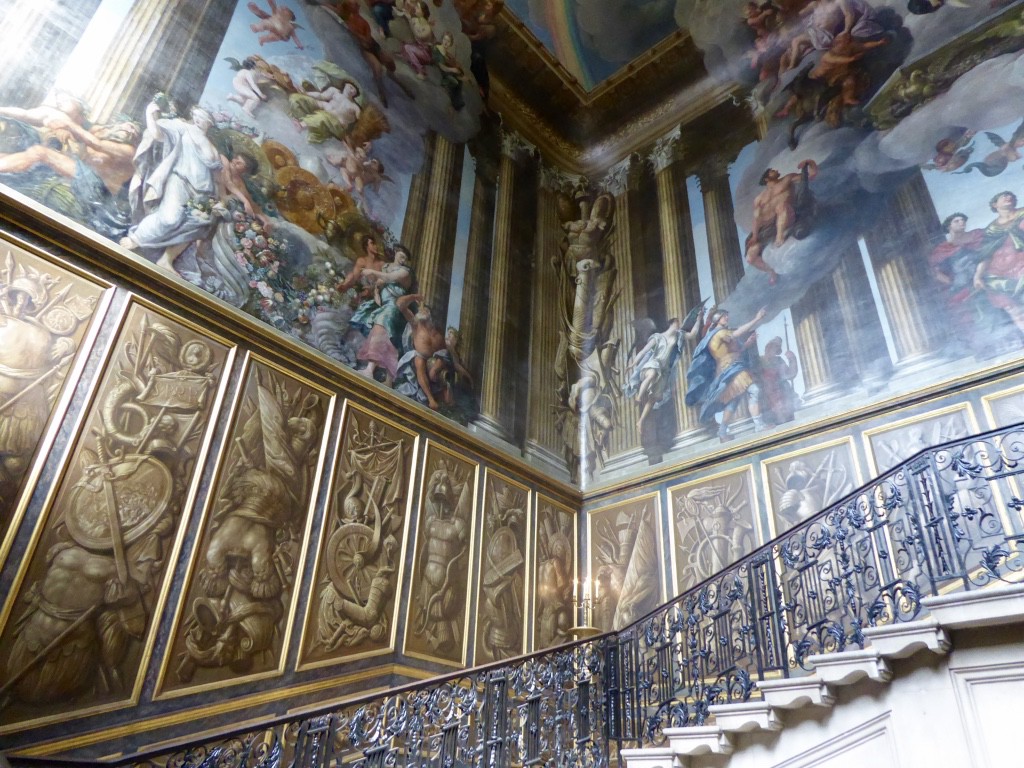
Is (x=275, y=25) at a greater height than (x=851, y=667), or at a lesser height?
greater

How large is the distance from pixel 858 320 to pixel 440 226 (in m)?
5.69

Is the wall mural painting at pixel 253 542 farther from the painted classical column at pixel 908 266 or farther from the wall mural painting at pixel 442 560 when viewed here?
the painted classical column at pixel 908 266

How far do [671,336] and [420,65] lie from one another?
5581 mm

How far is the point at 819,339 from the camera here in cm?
876

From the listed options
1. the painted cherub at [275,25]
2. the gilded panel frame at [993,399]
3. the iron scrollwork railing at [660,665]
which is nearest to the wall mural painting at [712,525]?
the iron scrollwork railing at [660,665]

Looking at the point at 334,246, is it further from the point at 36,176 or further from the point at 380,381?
the point at 36,176

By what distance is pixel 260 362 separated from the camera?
681cm

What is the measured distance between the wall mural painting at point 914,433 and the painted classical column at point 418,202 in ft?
19.3

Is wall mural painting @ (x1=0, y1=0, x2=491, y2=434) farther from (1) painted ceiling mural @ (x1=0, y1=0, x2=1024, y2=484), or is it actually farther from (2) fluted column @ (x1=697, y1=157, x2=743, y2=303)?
(2) fluted column @ (x1=697, y1=157, x2=743, y2=303)

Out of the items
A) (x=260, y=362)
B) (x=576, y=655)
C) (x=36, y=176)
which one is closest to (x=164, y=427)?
(x=260, y=362)

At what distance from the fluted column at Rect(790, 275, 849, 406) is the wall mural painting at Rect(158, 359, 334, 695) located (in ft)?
19.2

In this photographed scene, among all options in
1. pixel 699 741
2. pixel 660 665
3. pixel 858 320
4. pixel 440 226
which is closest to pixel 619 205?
pixel 440 226

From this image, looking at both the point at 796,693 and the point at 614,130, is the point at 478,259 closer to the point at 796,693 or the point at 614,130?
the point at 614,130

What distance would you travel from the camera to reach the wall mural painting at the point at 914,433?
280 inches
